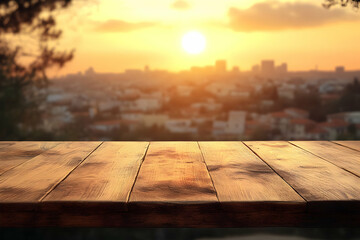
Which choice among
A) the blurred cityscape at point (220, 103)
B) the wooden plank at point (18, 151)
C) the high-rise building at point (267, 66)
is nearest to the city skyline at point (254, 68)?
the high-rise building at point (267, 66)

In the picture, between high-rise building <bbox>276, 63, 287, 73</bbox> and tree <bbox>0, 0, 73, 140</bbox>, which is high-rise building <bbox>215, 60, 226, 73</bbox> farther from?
tree <bbox>0, 0, 73, 140</bbox>

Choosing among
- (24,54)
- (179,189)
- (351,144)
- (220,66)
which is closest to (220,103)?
(220,66)

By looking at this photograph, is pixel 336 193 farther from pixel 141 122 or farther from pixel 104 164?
pixel 141 122

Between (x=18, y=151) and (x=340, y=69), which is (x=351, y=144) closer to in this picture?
(x=18, y=151)

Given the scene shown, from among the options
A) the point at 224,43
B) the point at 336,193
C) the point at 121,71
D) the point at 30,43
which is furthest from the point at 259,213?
the point at 224,43

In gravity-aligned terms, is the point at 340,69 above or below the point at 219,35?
below

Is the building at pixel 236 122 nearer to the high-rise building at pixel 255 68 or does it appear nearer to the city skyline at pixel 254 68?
the city skyline at pixel 254 68
